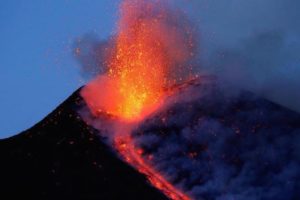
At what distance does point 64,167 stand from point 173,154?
3244 millimetres

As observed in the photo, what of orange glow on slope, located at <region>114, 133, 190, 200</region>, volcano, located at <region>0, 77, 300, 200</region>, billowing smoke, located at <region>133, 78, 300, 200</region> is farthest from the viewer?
billowing smoke, located at <region>133, 78, 300, 200</region>

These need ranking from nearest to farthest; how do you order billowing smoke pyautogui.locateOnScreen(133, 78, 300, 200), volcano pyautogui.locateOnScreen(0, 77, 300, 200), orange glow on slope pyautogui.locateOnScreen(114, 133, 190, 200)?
orange glow on slope pyautogui.locateOnScreen(114, 133, 190, 200) < volcano pyautogui.locateOnScreen(0, 77, 300, 200) < billowing smoke pyautogui.locateOnScreen(133, 78, 300, 200)

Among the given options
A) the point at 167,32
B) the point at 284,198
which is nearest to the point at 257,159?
the point at 284,198

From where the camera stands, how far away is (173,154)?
15.3 metres

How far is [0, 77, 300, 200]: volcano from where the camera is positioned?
13.3 metres

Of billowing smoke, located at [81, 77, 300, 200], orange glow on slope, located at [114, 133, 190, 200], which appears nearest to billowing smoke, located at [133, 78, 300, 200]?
billowing smoke, located at [81, 77, 300, 200]

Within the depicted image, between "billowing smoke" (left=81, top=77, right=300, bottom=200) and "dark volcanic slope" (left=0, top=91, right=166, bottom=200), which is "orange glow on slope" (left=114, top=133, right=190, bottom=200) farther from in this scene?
"dark volcanic slope" (left=0, top=91, right=166, bottom=200)

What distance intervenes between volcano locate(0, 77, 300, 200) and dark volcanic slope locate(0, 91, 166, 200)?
3cm

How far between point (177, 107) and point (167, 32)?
12323 mm

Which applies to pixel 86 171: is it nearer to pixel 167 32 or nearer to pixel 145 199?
pixel 145 199

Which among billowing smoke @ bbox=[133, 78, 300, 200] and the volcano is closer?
the volcano

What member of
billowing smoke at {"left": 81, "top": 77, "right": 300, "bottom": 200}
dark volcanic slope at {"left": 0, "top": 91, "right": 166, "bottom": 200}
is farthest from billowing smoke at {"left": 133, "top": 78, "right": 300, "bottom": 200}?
dark volcanic slope at {"left": 0, "top": 91, "right": 166, "bottom": 200}

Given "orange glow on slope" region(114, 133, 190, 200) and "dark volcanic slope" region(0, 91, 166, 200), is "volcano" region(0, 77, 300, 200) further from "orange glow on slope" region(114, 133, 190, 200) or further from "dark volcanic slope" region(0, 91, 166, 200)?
"orange glow on slope" region(114, 133, 190, 200)

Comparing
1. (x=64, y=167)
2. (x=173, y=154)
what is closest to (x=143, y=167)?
(x=173, y=154)
